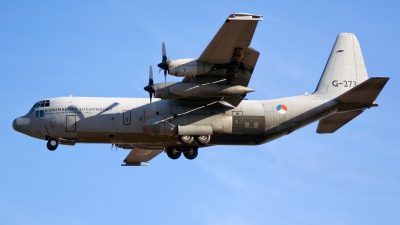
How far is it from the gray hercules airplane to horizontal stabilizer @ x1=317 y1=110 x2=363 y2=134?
0.05 metres

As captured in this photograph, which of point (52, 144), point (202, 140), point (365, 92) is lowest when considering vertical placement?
point (52, 144)

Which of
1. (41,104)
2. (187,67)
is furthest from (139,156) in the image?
(187,67)

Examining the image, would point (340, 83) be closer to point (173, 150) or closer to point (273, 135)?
point (273, 135)

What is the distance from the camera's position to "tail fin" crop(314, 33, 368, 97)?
123 ft

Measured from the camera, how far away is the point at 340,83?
37.5 m

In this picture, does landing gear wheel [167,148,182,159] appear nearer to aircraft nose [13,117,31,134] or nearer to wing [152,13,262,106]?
wing [152,13,262,106]

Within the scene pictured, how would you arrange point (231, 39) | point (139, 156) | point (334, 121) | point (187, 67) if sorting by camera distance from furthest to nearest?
point (139, 156) < point (334, 121) < point (187, 67) < point (231, 39)

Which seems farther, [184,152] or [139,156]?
[139,156]

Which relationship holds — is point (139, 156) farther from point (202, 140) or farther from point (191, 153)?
point (202, 140)

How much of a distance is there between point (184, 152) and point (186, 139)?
1.90 meters

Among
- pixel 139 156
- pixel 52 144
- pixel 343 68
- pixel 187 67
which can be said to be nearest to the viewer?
pixel 187 67

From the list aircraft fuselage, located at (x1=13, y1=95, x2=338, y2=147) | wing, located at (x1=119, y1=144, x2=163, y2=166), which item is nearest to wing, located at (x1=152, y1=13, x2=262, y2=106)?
aircraft fuselage, located at (x1=13, y1=95, x2=338, y2=147)

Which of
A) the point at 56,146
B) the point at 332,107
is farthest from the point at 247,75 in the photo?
the point at 56,146

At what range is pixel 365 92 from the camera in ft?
115
